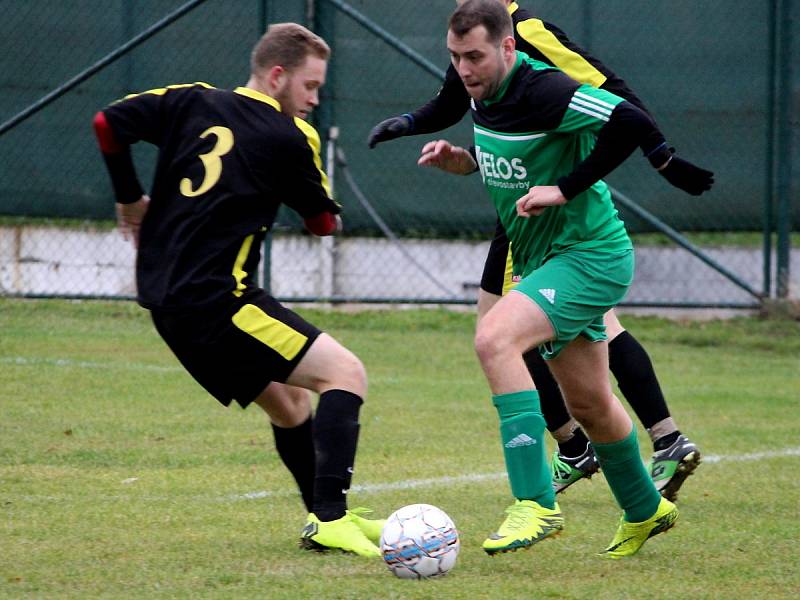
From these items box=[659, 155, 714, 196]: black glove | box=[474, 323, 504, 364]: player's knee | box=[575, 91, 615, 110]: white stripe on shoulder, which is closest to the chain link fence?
box=[659, 155, 714, 196]: black glove

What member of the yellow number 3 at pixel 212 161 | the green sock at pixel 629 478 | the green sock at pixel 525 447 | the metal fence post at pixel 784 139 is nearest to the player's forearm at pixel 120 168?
the yellow number 3 at pixel 212 161

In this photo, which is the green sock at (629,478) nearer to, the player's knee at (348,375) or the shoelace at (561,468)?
the player's knee at (348,375)

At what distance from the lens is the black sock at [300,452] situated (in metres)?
4.68

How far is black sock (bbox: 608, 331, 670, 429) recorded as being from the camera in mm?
5512

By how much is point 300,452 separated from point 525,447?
914 millimetres

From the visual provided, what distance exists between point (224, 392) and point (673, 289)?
706cm

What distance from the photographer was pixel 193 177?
433 cm

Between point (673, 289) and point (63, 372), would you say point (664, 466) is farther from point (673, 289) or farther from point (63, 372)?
point (673, 289)

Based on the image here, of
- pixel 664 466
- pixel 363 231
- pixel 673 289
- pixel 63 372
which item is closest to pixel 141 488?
pixel 664 466

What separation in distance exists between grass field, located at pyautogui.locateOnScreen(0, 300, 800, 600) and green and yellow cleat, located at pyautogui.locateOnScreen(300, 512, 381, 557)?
0.04 meters

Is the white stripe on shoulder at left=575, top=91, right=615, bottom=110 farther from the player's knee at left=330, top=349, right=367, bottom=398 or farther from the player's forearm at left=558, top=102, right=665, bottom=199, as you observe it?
the player's knee at left=330, top=349, right=367, bottom=398

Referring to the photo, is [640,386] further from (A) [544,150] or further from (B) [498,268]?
(A) [544,150]

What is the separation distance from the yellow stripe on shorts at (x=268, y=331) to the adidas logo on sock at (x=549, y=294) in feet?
2.56

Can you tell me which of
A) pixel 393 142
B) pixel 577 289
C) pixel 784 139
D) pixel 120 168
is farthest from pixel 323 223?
pixel 784 139
